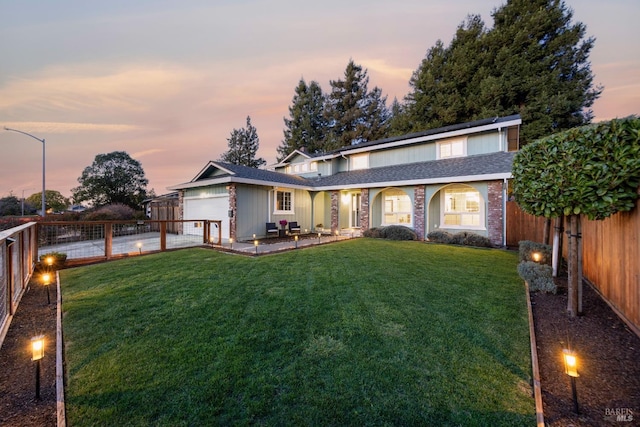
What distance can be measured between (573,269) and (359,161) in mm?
13888

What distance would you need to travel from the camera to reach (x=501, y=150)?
12172mm

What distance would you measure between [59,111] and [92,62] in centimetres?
604

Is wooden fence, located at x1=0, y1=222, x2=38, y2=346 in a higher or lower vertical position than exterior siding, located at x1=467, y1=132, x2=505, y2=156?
lower

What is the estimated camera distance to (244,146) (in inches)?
1474

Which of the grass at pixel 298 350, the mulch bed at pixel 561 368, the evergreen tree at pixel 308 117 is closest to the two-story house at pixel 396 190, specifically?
the grass at pixel 298 350

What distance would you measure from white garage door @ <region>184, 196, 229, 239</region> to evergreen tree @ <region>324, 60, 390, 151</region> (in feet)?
65.5

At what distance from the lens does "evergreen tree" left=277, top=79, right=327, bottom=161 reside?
109 ft

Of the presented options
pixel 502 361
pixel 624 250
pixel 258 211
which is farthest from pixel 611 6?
pixel 258 211

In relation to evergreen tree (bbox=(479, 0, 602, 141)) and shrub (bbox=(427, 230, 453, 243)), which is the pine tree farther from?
shrub (bbox=(427, 230, 453, 243))

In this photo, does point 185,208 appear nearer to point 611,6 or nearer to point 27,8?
point 27,8

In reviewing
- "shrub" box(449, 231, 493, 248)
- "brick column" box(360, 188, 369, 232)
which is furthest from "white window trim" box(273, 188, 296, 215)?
"shrub" box(449, 231, 493, 248)

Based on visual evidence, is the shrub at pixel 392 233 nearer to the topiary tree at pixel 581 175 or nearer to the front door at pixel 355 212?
the front door at pixel 355 212

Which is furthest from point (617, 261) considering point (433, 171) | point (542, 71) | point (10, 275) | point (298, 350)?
point (542, 71)

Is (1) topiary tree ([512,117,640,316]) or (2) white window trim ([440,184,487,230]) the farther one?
(2) white window trim ([440,184,487,230])
